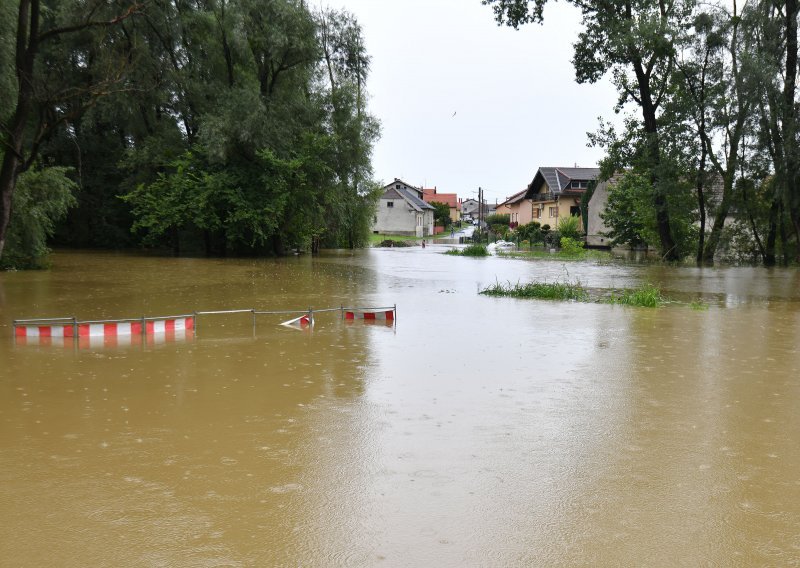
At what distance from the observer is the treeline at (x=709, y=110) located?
26.6 meters

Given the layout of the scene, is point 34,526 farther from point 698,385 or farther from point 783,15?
point 783,15

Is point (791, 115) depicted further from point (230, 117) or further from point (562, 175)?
point (562, 175)

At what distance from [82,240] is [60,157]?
5.52 metres

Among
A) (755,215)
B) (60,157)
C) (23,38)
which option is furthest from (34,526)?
(60,157)

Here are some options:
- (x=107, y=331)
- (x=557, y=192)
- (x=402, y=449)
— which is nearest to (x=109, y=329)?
(x=107, y=331)

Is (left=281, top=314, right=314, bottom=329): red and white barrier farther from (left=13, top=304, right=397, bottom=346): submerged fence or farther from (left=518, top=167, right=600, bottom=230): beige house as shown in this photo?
(left=518, top=167, right=600, bottom=230): beige house

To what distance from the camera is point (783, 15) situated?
2694cm

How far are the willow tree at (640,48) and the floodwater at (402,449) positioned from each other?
66.6 ft

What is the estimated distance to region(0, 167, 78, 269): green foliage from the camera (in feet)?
69.8

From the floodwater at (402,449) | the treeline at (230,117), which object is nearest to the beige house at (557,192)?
→ the treeline at (230,117)

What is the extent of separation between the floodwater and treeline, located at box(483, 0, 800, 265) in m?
20.2

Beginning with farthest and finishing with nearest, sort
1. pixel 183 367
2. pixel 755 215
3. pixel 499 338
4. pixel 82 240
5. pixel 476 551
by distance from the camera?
pixel 82 240 → pixel 755 215 → pixel 499 338 → pixel 183 367 → pixel 476 551

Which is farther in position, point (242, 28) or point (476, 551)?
point (242, 28)

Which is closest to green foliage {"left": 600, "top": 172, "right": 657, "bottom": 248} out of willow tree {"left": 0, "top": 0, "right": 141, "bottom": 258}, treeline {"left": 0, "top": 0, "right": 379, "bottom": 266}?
treeline {"left": 0, "top": 0, "right": 379, "bottom": 266}
